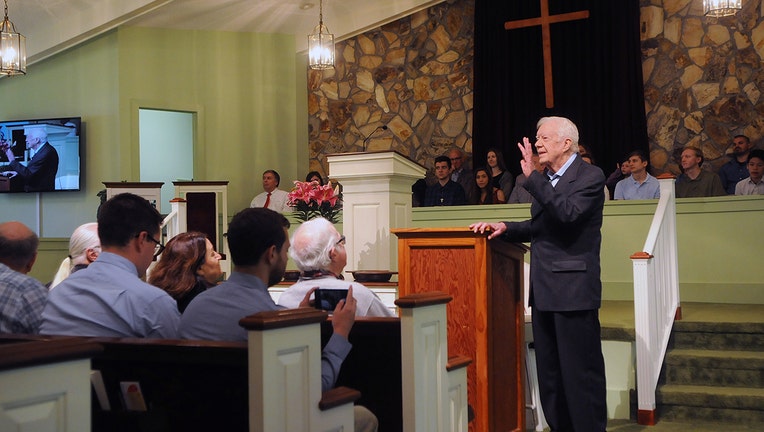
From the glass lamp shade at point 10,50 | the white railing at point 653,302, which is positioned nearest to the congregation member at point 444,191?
the white railing at point 653,302

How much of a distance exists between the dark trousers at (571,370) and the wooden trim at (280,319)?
1.65 metres

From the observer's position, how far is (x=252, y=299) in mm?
2424

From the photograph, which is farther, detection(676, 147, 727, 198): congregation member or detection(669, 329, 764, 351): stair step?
detection(676, 147, 727, 198): congregation member

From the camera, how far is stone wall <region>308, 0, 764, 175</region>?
9055 millimetres

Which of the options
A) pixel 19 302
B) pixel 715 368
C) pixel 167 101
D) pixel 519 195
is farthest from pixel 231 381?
pixel 167 101

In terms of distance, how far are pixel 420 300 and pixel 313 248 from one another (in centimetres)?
68

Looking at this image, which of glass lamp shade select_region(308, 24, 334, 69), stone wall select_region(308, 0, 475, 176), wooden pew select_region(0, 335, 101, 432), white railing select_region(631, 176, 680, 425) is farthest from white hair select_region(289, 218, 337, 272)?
stone wall select_region(308, 0, 475, 176)

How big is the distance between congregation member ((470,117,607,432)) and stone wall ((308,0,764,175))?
6172 mm

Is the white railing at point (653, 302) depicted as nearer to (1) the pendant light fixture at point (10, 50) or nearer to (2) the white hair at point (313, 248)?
(2) the white hair at point (313, 248)

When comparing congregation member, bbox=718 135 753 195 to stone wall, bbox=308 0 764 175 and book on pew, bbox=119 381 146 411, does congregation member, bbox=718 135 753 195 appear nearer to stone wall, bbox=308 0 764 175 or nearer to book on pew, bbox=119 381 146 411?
stone wall, bbox=308 0 764 175

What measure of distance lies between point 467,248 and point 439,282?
7.5 inches

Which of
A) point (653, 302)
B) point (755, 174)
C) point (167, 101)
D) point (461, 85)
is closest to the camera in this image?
point (653, 302)

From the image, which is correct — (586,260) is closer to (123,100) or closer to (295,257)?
(295,257)

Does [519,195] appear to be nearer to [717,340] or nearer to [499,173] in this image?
[499,173]
